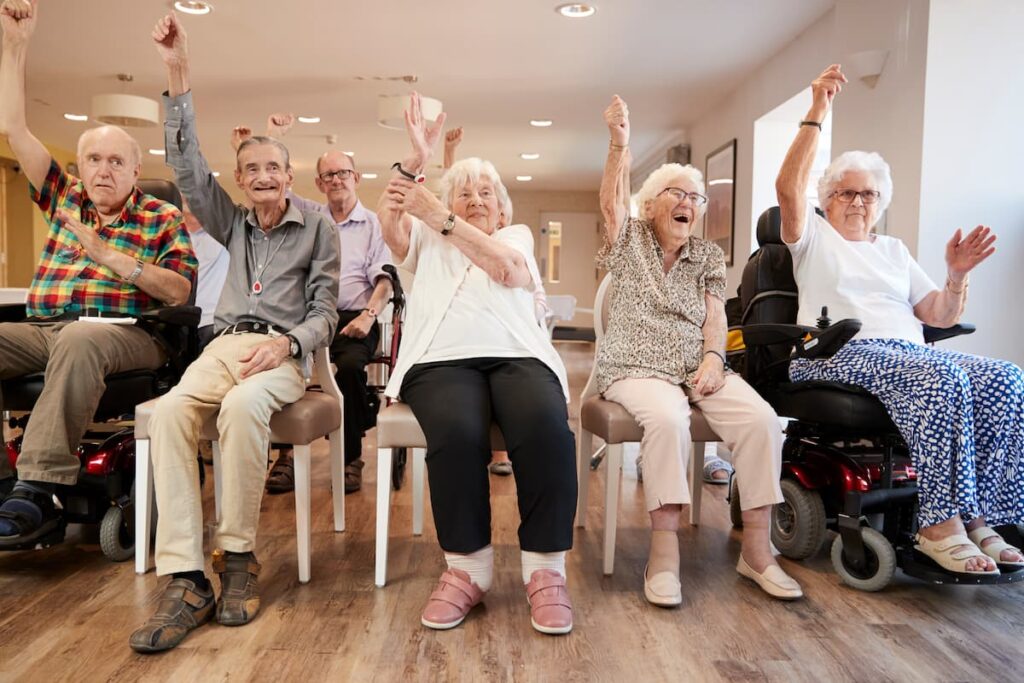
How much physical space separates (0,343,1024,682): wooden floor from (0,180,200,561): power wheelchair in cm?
11

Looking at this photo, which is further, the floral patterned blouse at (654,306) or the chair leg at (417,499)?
the chair leg at (417,499)

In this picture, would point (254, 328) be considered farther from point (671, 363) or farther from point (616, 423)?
point (671, 363)

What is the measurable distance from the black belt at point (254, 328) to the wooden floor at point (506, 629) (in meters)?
0.64

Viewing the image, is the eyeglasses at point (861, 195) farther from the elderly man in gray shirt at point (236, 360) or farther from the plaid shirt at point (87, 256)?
the plaid shirt at point (87, 256)

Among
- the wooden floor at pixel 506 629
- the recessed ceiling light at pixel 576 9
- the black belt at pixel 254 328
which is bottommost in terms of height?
the wooden floor at pixel 506 629

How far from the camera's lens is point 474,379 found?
6.74ft

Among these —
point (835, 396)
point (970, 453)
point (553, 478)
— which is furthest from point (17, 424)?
point (970, 453)

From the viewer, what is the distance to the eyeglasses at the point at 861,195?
8.16ft

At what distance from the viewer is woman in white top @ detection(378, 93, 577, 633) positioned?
1894mm

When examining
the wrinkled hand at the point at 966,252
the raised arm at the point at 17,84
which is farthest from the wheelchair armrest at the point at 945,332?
the raised arm at the point at 17,84

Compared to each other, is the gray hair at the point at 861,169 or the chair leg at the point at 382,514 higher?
the gray hair at the point at 861,169

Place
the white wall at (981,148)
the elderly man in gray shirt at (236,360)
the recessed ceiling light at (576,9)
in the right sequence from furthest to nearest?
the recessed ceiling light at (576,9) < the white wall at (981,148) < the elderly man in gray shirt at (236,360)

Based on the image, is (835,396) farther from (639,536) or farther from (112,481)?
(112,481)

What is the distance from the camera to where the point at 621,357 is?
7.54ft
